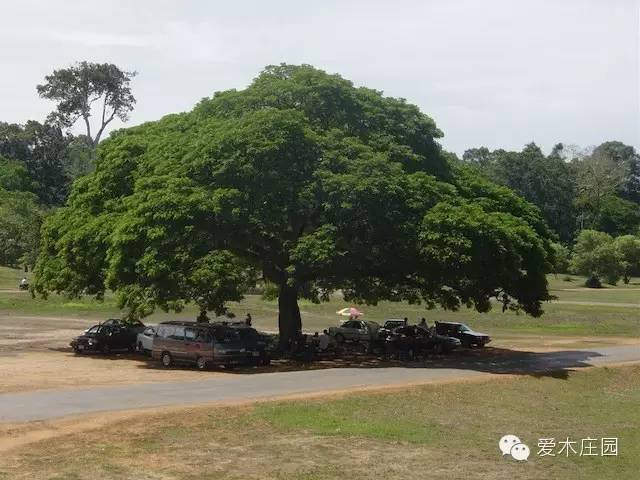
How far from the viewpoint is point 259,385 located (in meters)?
25.7

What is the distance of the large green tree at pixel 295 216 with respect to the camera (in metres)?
31.8

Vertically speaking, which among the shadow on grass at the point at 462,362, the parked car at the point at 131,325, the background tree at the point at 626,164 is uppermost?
the background tree at the point at 626,164

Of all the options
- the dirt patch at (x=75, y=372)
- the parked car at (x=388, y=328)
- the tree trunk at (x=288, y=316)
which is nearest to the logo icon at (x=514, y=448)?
the dirt patch at (x=75, y=372)

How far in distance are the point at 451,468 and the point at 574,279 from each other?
3986 inches

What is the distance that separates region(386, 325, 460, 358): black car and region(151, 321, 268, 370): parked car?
22.2 feet

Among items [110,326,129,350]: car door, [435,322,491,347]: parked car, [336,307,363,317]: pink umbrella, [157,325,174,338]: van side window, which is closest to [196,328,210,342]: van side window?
[157,325,174,338]: van side window

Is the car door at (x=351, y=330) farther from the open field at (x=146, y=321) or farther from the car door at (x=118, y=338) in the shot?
the car door at (x=118, y=338)

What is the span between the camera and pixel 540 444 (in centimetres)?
1820

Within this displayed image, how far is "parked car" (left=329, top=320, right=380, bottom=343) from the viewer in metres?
41.6

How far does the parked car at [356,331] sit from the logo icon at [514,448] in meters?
22.6

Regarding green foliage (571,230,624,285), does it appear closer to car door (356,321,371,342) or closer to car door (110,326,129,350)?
car door (356,321,371,342)

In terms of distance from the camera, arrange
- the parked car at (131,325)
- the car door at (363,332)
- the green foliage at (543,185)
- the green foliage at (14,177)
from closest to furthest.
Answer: the parked car at (131,325)
the car door at (363,332)
the green foliage at (14,177)
the green foliage at (543,185)

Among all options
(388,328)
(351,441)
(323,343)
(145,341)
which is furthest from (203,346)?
(351,441)

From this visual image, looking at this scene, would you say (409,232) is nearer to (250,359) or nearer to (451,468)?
(250,359)
